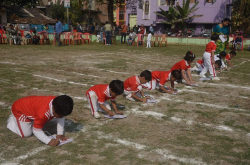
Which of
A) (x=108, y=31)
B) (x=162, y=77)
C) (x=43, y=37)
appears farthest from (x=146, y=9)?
(x=162, y=77)

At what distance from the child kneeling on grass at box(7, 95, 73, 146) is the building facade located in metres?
30.5

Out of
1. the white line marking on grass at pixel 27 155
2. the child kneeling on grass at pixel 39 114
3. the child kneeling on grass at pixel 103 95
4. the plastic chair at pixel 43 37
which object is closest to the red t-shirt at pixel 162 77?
the child kneeling on grass at pixel 103 95

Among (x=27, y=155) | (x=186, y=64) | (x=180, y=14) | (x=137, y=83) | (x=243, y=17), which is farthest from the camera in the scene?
(x=180, y=14)

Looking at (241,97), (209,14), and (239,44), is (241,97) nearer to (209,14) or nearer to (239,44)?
(239,44)

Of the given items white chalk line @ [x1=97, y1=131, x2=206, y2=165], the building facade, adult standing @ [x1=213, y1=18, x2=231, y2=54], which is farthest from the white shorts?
the building facade

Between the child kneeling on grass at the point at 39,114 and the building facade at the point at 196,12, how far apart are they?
3050 cm

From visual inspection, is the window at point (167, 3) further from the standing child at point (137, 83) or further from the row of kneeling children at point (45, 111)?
the row of kneeling children at point (45, 111)

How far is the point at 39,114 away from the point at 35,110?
13 cm

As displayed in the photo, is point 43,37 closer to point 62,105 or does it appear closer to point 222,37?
point 222,37

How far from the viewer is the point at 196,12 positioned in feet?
111

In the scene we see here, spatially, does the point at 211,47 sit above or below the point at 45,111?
above

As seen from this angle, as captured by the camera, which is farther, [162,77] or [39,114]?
[162,77]

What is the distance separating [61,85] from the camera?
21.6 ft

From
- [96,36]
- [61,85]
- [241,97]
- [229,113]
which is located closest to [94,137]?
[229,113]
